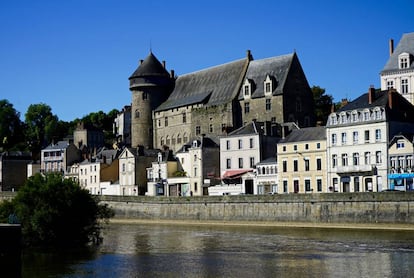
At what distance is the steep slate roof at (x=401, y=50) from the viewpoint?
233ft

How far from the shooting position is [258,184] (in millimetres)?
66625

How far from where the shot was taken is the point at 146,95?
9156 centimetres

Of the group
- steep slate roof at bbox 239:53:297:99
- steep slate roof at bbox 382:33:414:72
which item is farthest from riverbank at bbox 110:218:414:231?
steep slate roof at bbox 382:33:414:72

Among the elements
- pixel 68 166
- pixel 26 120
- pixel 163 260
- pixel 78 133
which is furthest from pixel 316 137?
pixel 26 120

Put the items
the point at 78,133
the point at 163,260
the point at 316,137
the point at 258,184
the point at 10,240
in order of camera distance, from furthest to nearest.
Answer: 1. the point at 78,133
2. the point at 258,184
3. the point at 316,137
4. the point at 163,260
5. the point at 10,240

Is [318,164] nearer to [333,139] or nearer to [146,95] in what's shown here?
[333,139]

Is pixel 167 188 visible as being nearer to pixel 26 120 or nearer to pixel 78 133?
pixel 78 133

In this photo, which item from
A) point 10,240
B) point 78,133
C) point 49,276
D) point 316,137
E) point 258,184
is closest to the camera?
point 10,240

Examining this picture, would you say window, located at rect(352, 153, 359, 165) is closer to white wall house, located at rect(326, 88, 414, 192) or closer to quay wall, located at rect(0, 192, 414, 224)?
white wall house, located at rect(326, 88, 414, 192)

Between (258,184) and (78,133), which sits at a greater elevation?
(78,133)

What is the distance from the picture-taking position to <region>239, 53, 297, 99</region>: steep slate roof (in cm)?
7594

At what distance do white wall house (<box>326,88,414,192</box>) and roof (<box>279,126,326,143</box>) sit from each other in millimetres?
1422

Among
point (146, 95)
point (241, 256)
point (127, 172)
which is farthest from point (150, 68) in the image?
point (241, 256)

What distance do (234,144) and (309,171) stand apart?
33.6 ft
